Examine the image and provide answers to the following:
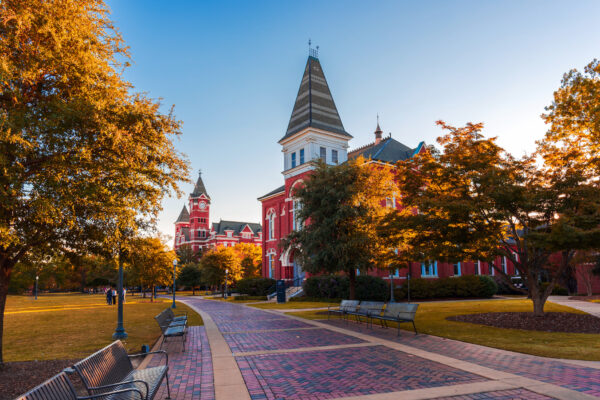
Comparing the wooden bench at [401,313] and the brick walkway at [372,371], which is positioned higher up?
the wooden bench at [401,313]

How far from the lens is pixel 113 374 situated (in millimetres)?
5578

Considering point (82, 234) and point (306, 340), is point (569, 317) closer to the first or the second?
point (306, 340)

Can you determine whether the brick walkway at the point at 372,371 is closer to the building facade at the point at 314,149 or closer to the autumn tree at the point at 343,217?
the autumn tree at the point at 343,217

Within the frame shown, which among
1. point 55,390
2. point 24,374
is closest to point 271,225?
point 24,374

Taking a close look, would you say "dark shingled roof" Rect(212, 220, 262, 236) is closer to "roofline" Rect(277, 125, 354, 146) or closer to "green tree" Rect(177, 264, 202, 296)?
"green tree" Rect(177, 264, 202, 296)

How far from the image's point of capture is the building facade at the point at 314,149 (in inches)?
1463

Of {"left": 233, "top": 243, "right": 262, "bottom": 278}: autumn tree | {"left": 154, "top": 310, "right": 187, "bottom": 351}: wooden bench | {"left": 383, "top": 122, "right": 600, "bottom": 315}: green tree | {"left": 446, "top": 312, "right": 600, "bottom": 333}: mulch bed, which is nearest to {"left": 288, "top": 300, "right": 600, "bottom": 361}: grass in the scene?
{"left": 446, "top": 312, "right": 600, "bottom": 333}: mulch bed

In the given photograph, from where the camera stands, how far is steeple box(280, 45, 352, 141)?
38344 mm

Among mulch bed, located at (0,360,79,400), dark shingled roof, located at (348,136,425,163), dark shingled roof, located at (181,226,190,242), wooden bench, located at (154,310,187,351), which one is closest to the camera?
mulch bed, located at (0,360,79,400)

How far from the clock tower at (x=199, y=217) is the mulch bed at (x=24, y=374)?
271 ft

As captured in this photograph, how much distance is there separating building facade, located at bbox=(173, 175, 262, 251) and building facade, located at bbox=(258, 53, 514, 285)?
47.4 metres

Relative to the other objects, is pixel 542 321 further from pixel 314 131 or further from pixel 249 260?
pixel 249 260

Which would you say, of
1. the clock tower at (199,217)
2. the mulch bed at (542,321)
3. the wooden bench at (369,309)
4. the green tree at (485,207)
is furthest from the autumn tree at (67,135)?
the clock tower at (199,217)

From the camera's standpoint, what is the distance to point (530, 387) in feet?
21.6
